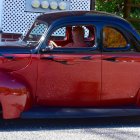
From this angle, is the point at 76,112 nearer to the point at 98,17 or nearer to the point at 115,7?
the point at 98,17

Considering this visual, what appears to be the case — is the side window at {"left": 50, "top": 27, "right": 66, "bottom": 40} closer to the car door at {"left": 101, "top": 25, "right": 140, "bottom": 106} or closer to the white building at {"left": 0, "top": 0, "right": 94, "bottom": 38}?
the car door at {"left": 101, "top": 25, "right": 140, "bottom": 106}

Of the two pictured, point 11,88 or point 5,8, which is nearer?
point 11,88

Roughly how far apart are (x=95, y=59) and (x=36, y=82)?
863 millimetres

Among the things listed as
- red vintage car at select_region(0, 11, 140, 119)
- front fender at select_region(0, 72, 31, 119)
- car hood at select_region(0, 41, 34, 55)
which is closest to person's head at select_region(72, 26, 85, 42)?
red vintage car at select_region(0, 11, 140, 119)

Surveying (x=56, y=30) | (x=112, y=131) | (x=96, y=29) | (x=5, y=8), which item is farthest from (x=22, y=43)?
(x=5, y=8)

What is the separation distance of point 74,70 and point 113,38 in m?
0.78

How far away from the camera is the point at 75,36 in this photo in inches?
284

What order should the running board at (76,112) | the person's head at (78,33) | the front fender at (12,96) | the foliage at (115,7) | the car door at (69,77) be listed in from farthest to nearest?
the foliage at (115,7) < the person's head at (78,33) < the car door at (69,77) < the running board at (76,112) < the front fender at (12,96)

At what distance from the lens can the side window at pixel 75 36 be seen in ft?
22.7

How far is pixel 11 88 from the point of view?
6371mm

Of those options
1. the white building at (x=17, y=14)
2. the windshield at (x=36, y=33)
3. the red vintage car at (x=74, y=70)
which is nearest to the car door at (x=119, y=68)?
the red vintage car at (x=74, y=70)

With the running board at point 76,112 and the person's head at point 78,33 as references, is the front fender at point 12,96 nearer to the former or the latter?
the running board at point 76,112

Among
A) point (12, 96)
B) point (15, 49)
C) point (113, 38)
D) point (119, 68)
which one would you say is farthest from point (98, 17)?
point (12, 96)

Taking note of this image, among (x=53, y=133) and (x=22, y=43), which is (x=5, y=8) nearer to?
(x=22, y=43)
